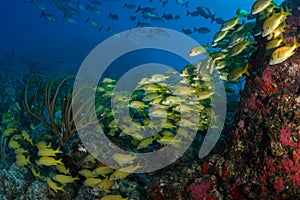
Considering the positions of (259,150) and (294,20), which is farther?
(294,20)

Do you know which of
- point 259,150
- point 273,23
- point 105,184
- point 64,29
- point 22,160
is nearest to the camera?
point 259,150

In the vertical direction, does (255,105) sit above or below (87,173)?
above

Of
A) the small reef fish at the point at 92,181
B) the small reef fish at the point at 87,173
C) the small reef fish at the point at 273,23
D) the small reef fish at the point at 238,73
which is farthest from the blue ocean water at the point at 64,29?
the small reef fish at the point at 92,181

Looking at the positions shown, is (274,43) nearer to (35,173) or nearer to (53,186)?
(53,186)

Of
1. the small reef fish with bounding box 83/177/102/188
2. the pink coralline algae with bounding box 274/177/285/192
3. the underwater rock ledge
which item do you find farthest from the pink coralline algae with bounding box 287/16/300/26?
the small reef fish with bounding box 83/177/102/188

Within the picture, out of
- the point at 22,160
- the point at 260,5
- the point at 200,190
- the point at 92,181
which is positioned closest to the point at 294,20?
the point at 260,5

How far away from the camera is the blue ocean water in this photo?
982 inches

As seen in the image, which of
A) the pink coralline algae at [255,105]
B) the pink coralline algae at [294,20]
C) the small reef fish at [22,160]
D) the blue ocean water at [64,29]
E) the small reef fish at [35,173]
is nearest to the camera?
the pink coralline algae at [255,105]

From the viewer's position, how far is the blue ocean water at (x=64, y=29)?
81.9 ft

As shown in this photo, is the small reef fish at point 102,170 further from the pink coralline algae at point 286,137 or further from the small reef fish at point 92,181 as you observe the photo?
the pink coralline algae at point 286,137

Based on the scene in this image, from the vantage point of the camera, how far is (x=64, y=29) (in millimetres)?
72562

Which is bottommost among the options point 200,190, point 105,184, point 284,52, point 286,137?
point 200,190

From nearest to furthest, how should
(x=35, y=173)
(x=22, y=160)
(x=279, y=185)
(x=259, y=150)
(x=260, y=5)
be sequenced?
(x=279, y=185)
(x=259, y=150)
(x=260, y=5)
(x=35, y=173)
(x=22, y=160)

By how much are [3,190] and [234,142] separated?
455cm
